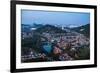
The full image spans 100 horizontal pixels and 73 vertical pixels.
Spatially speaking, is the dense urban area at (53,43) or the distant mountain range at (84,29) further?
the distant mountain range at (84,29)

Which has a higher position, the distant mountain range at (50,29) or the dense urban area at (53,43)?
the distant mountain range at (50,29)

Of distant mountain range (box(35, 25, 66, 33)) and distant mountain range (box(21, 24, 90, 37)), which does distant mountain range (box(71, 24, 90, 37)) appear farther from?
distant mountain range (box(35, 25, 66, 33))

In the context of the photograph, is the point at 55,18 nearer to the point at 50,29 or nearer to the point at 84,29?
the point at 50,29

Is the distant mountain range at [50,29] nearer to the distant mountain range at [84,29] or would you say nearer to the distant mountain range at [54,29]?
the distant mountain range at [54,29]

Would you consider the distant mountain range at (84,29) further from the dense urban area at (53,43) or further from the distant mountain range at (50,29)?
the distant mountain range at (50,29)

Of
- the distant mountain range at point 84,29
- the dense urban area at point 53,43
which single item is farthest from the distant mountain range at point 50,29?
the distant mountain range at point 84,29

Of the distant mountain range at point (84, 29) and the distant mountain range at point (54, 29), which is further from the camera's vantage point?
the distant mountain range at point (84, 29)

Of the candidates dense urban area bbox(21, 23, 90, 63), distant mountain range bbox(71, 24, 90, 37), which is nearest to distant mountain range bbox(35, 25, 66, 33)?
dense urban area bbox(21, 23, 90, 63)

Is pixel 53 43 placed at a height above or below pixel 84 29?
below

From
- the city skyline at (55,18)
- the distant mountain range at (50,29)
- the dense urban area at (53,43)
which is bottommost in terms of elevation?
the dense urban area at (53,43)

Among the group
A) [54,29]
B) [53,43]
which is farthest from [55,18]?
[53,43]

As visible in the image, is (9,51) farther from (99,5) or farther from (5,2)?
(99,5)
